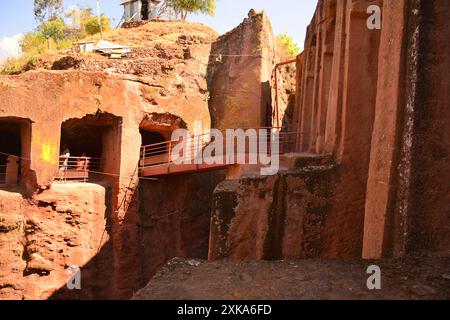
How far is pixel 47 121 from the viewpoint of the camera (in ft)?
37.5

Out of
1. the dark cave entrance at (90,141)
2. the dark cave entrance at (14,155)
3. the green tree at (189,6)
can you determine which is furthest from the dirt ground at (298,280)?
the green tree at (189,6)

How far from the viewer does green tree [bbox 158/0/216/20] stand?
2721 cm

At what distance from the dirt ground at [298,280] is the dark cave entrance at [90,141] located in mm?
9142

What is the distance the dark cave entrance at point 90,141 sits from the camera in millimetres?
12531

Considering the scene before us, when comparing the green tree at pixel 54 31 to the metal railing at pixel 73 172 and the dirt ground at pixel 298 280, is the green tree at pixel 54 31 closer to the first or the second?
the metal railing at pixel 73 172

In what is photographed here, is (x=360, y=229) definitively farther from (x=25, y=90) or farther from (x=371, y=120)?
(x=25, y=90)

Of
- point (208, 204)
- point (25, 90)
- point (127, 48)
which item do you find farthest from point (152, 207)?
point (127, 48)

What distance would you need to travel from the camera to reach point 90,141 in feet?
49.6

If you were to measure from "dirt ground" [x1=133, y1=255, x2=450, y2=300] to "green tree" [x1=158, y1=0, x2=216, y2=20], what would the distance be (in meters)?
25.6

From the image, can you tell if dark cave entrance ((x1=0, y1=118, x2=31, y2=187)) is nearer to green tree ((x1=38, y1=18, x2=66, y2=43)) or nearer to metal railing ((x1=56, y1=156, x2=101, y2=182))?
metal railing ((x1=56, y1=156, x2=101, y2=182))

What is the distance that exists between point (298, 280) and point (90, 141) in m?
12.9

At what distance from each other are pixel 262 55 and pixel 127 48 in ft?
16.4

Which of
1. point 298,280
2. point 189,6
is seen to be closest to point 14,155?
point 298,280

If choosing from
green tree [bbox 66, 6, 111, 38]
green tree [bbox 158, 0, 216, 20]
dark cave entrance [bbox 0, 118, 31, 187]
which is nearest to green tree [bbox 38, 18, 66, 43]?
green tree [bbox 66, 6, 111, 38]
